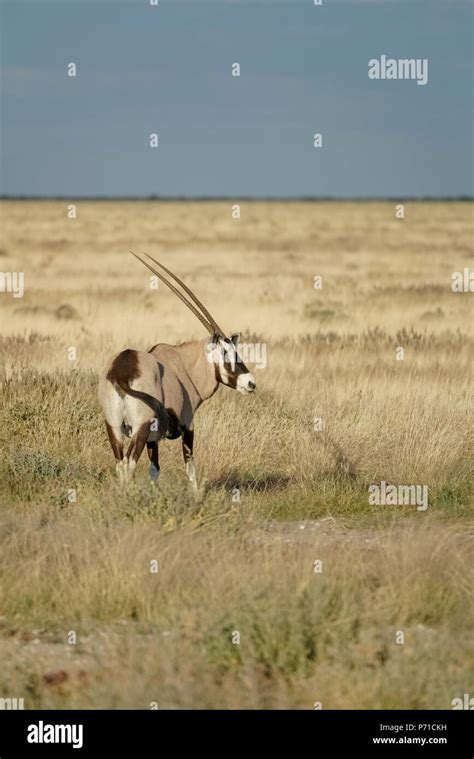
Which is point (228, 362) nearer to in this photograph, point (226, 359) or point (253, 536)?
point (226, 359)

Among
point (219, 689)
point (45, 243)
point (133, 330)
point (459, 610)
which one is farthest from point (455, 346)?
point (45, 243)

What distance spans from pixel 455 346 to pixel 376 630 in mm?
11444

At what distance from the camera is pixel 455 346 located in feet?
60.4

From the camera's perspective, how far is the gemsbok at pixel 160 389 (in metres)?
9.55

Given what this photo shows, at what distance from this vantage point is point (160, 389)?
9844 mm

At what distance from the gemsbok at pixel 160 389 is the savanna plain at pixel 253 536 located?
1.06 feet

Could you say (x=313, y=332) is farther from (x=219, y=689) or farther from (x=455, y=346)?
(x=219, y=689)

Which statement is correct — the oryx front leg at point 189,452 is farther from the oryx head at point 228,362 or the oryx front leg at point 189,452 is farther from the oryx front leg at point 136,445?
the oryx front leg at point 136,445

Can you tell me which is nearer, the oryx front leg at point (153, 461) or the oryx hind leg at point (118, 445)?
the oryx hind leg at point (118, 445)

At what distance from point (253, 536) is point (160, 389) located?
55.6 inches

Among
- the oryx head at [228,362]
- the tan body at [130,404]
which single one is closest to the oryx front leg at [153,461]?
the tan body at [130,404]

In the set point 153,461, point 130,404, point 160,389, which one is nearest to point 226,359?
point 160,389

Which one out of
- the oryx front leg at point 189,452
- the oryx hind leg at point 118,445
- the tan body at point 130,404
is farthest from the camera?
the oryx front leg at point 189,452

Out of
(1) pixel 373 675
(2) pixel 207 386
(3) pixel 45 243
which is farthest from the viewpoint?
(3) pixel 45 243
